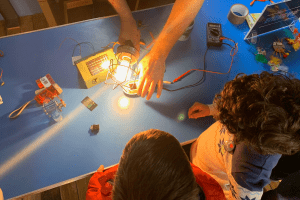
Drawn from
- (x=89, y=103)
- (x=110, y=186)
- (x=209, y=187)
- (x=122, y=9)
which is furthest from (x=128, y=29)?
(x=209, y=187)

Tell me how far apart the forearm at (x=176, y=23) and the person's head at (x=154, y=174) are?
2.81ft

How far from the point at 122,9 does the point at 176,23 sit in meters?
0.45

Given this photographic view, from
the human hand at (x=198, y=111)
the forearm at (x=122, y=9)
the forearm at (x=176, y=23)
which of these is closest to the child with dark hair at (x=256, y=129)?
the human hand at (x=198, y=111)

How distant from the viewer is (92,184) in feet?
3.72

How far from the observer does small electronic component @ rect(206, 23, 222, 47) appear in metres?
1.60

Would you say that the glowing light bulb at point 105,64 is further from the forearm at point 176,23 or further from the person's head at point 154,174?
the person's head at point 154,174

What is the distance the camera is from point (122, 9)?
4.94ft

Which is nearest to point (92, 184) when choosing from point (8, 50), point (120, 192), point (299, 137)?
point (120, 192)

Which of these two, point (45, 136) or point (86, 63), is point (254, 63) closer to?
point (86, 63)

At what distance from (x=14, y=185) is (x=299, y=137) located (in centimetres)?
153

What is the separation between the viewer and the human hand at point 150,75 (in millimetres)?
1291

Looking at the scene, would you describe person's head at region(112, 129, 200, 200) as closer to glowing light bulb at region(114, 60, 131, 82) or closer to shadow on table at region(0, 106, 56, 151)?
glowing light bulb at region(114, 60, 131, 82)

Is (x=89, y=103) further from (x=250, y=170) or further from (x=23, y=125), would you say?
(x=250, y=170)

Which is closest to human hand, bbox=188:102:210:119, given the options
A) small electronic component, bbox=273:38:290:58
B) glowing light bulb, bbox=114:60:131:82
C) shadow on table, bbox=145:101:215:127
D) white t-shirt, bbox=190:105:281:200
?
shadow on table, bbox=145:101:215:127
